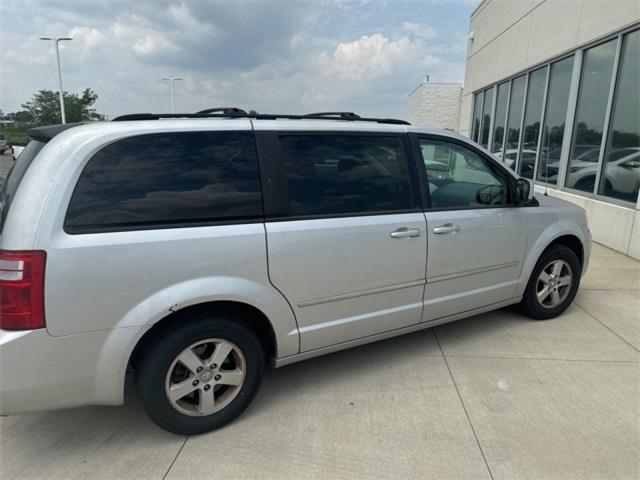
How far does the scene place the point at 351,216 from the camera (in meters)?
2.82

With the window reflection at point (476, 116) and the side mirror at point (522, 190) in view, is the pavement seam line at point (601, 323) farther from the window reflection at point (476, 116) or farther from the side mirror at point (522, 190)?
the window reflection at point (476, 116)

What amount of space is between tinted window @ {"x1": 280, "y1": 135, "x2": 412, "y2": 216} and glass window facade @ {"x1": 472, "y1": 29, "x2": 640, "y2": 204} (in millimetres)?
5101

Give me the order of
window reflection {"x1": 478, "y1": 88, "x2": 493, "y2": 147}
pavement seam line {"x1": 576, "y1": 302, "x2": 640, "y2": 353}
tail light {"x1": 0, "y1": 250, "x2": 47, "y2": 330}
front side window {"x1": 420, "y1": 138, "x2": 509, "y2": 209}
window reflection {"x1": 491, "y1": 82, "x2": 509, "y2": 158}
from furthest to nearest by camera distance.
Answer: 1. window reflection {"x1": 478, "y1": 88, "x2": 493, "y2": 147}
2. window reflection {"x1": 491, "y1": 82, "x2": 509, "y2": 158}
3. pavement seam line {"x1": 576, "y1": 302, "x2": 640, "y2": 353}
4. front side window {"x1": 420, "y1": 138, "x2": 509, "y2": 209}
5. tail light {"x1": 0, "y1": 250, "x2": 47, "y2": 330}

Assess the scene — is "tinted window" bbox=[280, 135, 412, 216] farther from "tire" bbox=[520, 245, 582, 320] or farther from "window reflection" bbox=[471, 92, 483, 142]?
"window reflection" bbox=[471, 92, 483, 142]

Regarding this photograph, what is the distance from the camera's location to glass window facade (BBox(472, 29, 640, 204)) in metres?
6.45

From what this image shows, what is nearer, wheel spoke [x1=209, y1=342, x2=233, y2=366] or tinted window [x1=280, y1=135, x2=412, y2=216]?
wheel spoke [x1=209, y1=342, x2=233, y2=366]

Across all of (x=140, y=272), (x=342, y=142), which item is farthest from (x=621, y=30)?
(x=140, y=272)

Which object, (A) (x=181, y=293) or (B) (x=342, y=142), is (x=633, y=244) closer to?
(B) (x=342, y=142)

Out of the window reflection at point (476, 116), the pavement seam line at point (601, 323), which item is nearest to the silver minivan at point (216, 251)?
the pavement seam line at point (601, 323)

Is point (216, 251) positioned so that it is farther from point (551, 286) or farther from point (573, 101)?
point (573, 101)

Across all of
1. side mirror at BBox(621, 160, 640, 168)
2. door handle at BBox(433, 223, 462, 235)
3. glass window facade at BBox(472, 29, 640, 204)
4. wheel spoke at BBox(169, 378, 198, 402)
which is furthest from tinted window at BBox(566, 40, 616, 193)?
wheel spoke at BBox(169, 378, 198, 402)

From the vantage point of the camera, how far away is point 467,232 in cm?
329

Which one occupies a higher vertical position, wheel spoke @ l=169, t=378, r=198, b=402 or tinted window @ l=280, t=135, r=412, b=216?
tinted window @ l=280, t=135, r=412, b=216

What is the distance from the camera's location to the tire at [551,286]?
12.9ft
